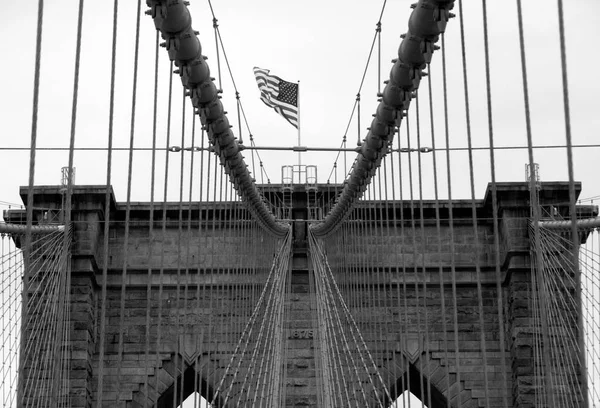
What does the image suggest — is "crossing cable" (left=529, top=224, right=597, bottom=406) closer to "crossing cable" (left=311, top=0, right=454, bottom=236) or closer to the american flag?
the american flag

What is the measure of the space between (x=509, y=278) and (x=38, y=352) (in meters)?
9.12

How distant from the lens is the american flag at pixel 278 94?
3094 cm

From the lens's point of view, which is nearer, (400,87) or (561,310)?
(400,87)

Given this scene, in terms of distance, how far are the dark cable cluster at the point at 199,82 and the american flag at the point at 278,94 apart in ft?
21.6

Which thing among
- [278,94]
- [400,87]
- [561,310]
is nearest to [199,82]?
[400,87]

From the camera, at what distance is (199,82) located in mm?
15570

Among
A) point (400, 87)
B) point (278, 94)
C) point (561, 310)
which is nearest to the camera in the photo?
point (400, 87)

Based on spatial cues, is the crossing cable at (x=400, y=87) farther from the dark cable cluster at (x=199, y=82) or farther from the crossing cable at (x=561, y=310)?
the crossing cable at (x=561, y=310)

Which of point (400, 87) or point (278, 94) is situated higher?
point (278, 94)

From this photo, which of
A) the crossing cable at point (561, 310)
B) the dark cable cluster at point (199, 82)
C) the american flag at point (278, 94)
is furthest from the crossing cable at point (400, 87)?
the crossing cable at point (561, 310)

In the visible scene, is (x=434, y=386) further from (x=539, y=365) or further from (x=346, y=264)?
(x=346, y=264)

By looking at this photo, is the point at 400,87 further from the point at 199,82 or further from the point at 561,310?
the point at 561,310

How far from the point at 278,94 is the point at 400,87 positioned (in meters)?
15.8

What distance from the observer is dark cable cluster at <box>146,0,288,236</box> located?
1292 cm
